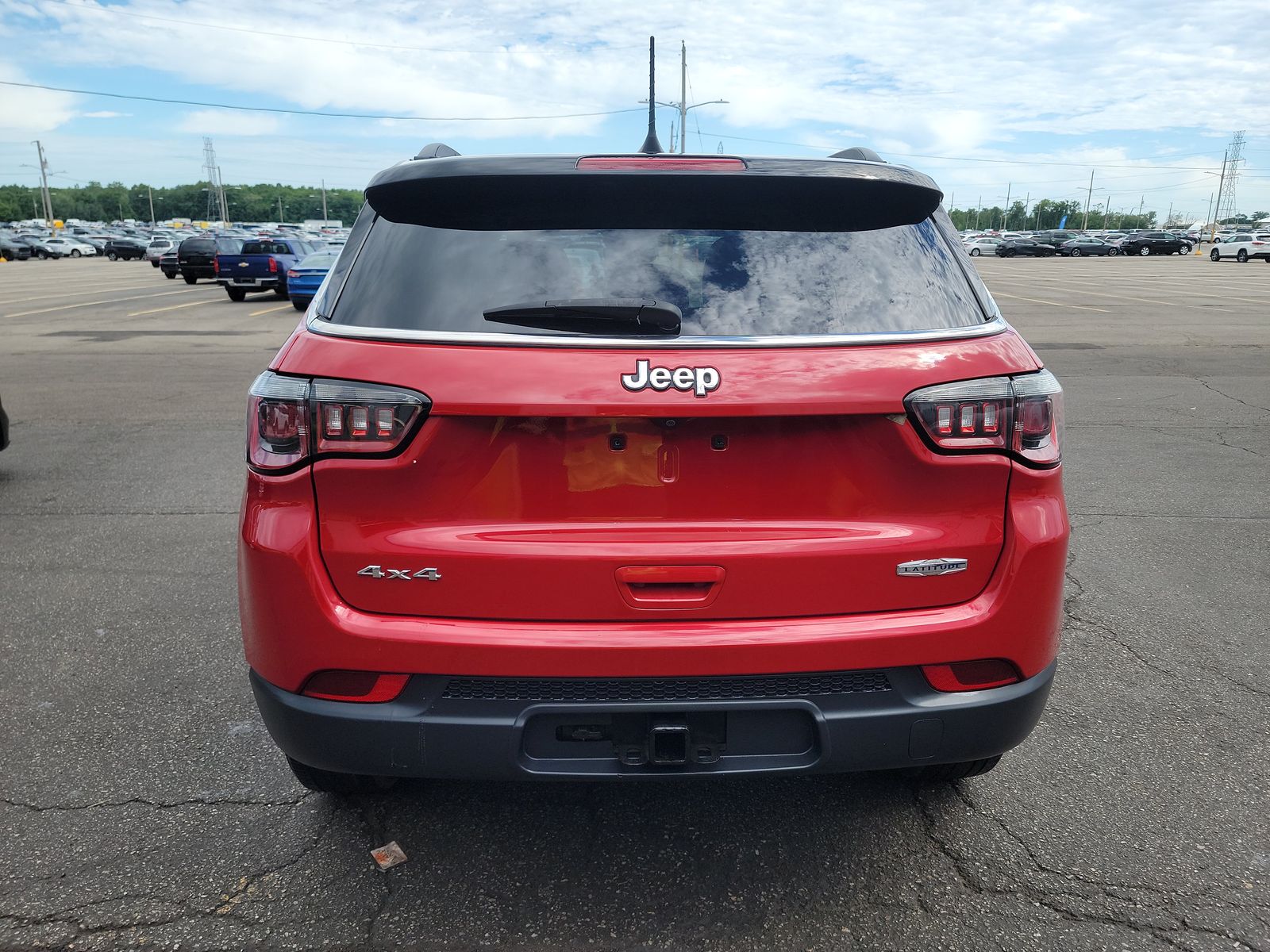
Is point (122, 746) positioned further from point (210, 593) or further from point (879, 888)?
point (879, 888)

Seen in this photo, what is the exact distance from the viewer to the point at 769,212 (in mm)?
2342

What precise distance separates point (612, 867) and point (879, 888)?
70 cm

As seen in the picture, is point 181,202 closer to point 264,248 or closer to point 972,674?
point 264,248

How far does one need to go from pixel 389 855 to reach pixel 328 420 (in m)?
1.27

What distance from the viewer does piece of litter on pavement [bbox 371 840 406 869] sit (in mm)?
2609

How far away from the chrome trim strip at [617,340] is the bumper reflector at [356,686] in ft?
2.44

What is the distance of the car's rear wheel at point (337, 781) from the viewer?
2688mm

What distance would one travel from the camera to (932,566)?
7.12 ft

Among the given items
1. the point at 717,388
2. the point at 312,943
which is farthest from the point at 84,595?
the point at 717,388

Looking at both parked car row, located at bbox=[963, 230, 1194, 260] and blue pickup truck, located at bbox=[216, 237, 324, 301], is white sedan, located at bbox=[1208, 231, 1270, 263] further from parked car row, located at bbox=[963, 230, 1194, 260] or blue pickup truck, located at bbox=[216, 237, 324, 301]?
blue pickup truck, located at bbox=[216, 237, 324, 301]

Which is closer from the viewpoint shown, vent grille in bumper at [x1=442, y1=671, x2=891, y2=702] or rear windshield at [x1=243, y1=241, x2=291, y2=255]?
vent grille in bumper at [x1=442, y1=671, x2=891, y2=702]

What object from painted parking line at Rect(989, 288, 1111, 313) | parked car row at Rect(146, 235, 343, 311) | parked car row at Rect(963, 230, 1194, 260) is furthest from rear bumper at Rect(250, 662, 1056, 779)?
parked car row at Rect(963, 230, 1194, 260)

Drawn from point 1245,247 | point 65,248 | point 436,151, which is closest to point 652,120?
point 436,151

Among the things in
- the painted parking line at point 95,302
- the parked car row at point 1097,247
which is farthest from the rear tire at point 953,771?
the parked car row at point 1097,247
